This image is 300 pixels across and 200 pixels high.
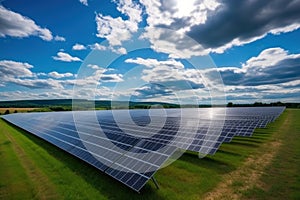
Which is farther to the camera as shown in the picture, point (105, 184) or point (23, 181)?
point (23, 181)

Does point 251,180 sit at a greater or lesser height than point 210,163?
lesser

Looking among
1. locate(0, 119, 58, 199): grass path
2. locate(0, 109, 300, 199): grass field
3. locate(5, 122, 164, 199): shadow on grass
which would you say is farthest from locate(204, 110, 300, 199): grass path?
locate(0, 119, 58, 199): grass path

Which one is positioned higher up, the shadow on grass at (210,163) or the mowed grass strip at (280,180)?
the shadow on grass at (210,163)

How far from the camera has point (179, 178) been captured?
1018 centimetres

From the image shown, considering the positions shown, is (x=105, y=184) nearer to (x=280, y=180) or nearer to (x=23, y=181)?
(x=23, y=181)

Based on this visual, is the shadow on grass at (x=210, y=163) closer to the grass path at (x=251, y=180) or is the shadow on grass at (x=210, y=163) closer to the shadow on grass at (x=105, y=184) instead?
the grass path at (x=251, y=180)

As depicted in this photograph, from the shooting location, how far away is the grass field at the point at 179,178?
8.52 m

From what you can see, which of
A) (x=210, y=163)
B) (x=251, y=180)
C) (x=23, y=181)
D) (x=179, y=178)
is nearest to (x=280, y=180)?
(x=251, y=180)

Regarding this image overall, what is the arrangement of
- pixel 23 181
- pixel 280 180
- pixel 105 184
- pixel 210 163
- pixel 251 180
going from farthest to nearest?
pixel 210 163 → pixel 23 181 → pixel 251 180 → pixel 280 180 → pixel 105 184

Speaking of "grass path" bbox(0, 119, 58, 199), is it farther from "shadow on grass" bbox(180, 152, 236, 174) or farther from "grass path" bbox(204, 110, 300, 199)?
"shadow on grass" bbox(180, 152, 236, 174)

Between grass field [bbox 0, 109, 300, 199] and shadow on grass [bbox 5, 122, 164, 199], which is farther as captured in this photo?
grass field [bbox 0, 109, 300, 199]

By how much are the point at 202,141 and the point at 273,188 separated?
5451 mm

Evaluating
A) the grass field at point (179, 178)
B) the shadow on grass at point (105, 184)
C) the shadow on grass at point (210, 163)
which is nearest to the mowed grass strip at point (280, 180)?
the grass field at point (179, 178)

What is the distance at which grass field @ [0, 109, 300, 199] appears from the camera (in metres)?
8.52
